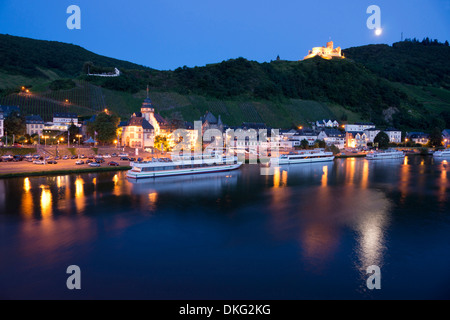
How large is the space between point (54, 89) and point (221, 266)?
57734 mm

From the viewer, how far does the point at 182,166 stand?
91.3 ft

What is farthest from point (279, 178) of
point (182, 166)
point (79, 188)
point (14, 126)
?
point (14, 126)

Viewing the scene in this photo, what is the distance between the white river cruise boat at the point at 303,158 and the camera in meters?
36.5

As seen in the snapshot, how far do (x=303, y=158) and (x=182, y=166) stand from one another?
57.9ft

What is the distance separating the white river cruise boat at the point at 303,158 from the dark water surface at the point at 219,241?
47.1ft

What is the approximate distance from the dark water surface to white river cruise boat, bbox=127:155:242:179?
3.15m

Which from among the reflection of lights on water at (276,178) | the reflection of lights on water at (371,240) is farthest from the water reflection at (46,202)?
the reflection of lights on water at (276,178)

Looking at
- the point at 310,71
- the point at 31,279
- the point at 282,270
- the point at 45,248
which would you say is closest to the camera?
the point at 31,279

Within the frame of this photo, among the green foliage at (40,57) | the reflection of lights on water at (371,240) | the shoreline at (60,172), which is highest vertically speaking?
the green foliage at (40,57)

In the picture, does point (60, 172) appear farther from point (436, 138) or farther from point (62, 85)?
point (436, 138)

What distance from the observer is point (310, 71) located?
92.1 meters

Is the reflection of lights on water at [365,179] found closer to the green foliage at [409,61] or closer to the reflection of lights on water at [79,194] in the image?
the reflection of lights on water at [79,194]
